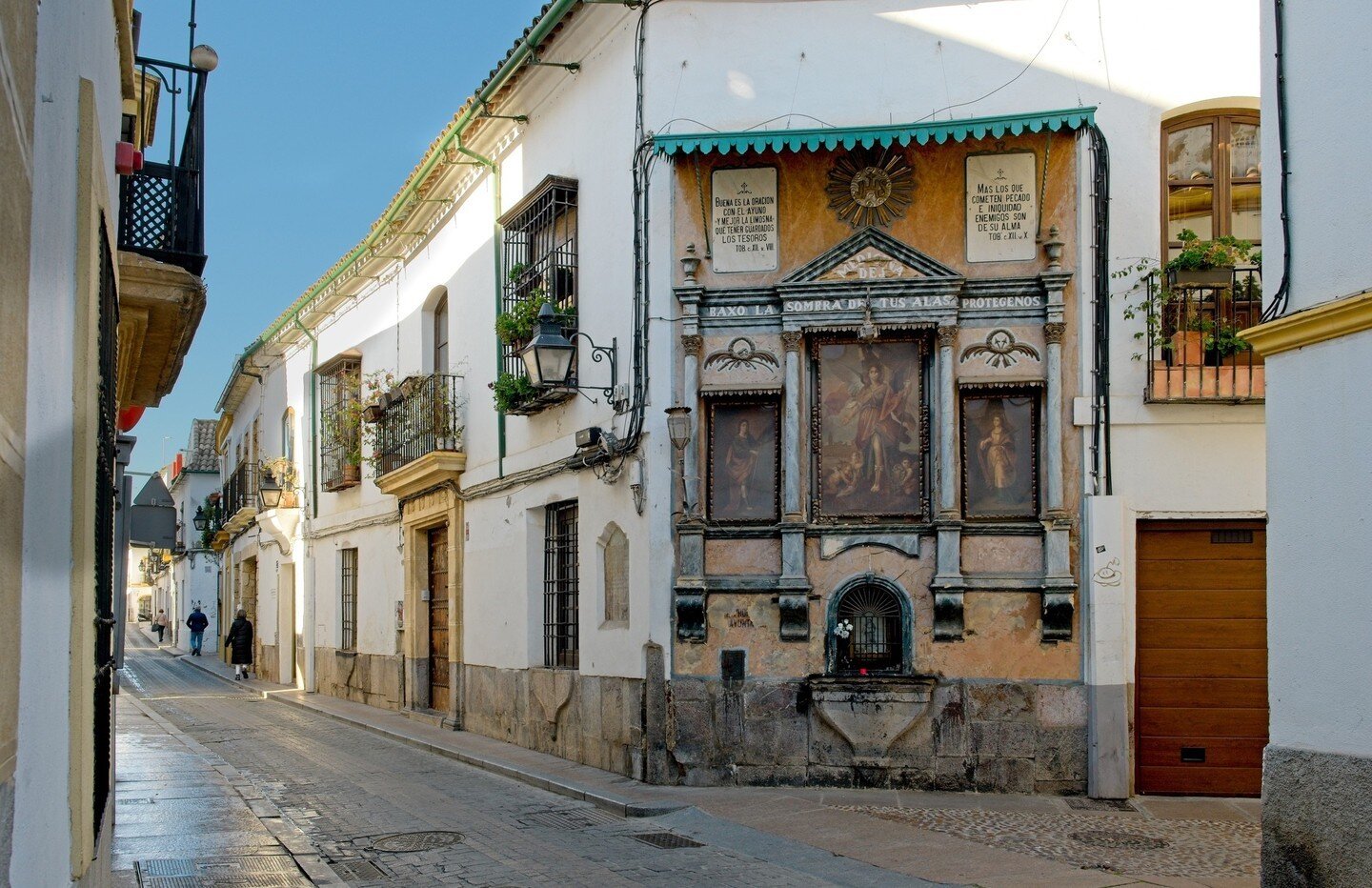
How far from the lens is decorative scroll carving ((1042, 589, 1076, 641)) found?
11.1 metres

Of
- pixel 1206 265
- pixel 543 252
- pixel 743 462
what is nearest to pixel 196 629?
pixel 543 252

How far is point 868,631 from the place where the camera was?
37.9 ft

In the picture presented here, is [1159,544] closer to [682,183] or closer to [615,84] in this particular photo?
[682,183]

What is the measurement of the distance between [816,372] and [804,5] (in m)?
3.29

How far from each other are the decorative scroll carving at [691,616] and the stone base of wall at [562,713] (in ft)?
2.47

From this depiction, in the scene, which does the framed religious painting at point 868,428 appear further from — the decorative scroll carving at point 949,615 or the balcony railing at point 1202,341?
the balcony railing at point 1202,341

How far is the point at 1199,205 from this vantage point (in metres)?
11.5

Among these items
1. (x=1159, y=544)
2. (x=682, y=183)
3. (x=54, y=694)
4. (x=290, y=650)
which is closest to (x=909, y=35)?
(x=682, y=183)

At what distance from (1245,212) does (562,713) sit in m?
8.00

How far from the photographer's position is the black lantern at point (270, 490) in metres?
25.5

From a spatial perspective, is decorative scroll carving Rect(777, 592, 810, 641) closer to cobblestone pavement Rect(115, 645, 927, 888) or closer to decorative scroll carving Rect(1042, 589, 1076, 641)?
decorative scroll carving Rect(1042, 589, 1076, 641)

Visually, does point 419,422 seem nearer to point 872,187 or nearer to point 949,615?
point 872,187

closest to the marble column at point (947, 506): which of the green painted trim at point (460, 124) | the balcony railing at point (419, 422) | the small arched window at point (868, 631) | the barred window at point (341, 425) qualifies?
the small arched window at point (868, 631)

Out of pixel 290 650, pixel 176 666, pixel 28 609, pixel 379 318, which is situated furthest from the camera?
pixel 176 666
